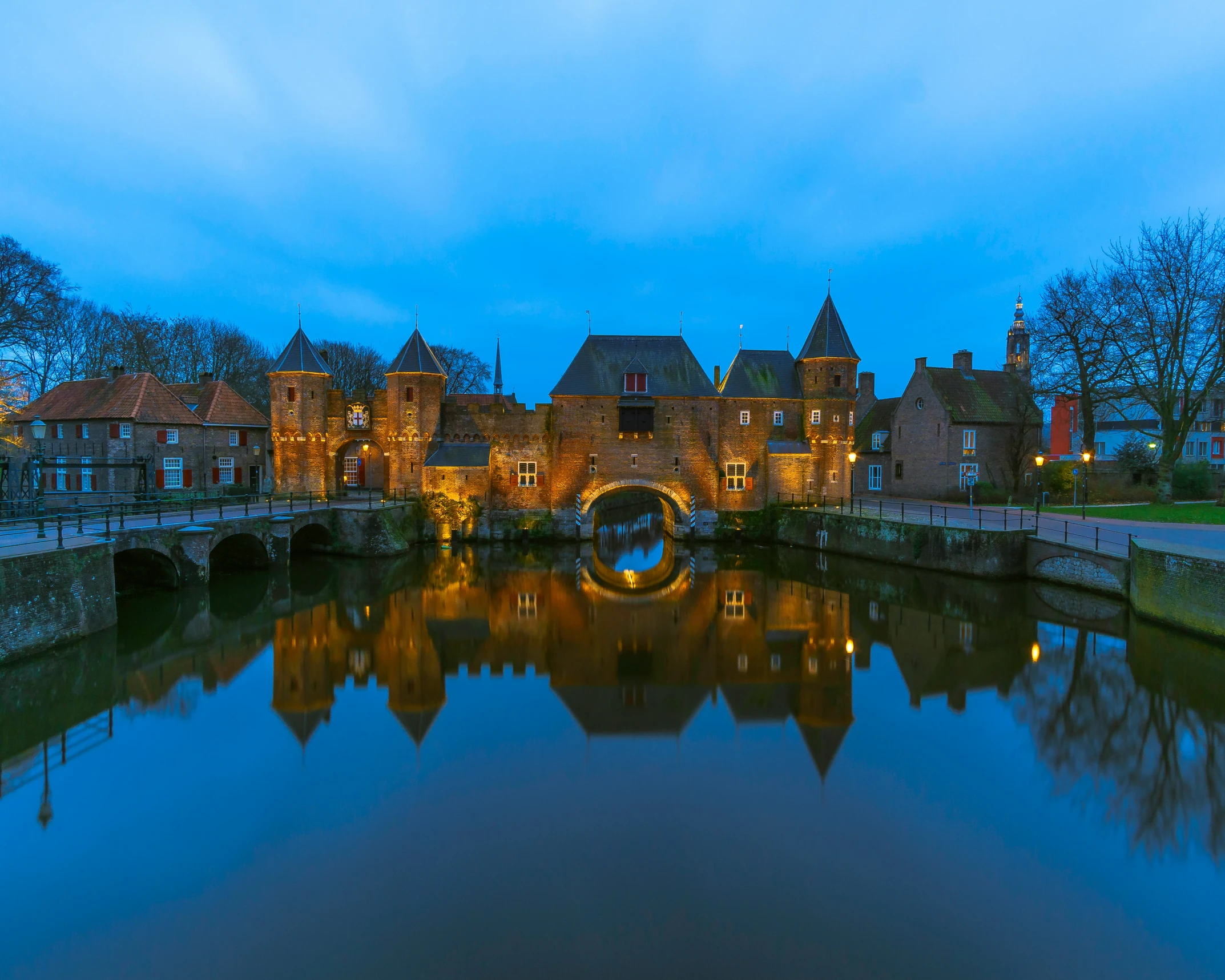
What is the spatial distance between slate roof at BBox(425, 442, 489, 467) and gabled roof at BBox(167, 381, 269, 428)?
31.5 ft

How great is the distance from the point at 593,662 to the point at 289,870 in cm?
729

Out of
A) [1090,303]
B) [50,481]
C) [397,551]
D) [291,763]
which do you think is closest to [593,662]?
[291,763]

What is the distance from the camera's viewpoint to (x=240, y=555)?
21.3 meters

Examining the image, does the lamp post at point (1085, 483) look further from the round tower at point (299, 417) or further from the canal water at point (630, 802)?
the round tower at point (299, 417)

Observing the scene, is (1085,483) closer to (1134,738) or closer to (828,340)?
(828,340)

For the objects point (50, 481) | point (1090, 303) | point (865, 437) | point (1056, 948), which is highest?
point (1090, 303)

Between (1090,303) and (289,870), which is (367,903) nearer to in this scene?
(289,870)

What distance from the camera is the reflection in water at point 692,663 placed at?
895 cm

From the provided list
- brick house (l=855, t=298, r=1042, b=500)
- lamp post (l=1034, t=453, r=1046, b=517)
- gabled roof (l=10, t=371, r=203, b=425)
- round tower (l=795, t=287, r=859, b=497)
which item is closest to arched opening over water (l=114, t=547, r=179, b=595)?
gabled roof (l=10, t=371, r=203, b=425)

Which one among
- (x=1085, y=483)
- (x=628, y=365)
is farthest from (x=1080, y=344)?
(x=628, y=365)

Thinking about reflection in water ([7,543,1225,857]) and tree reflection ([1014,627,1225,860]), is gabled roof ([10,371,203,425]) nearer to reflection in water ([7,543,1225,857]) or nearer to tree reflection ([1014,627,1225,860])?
reflection in water ([7,543,1225,857])

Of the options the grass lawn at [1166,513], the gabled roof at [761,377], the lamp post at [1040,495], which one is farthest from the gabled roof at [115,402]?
the grass lawn at [1166,513]

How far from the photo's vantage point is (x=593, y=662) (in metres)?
13.3

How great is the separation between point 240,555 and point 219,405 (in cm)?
1190
